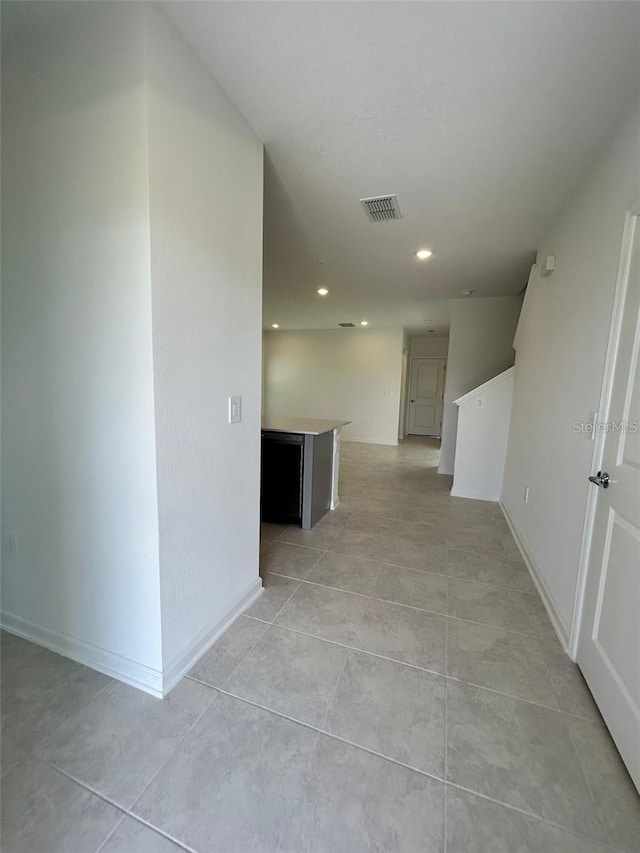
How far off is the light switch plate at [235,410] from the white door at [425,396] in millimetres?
7874

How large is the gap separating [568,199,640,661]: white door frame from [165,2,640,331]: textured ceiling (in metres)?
0.59

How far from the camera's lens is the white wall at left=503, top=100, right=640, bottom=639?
162 cm

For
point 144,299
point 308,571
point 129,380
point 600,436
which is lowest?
point 308,571

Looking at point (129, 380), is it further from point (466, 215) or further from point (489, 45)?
point (466, 215)

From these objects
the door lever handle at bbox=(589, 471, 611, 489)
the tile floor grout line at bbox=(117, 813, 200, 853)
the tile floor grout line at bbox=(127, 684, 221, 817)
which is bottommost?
the tile floor grout line at bbox=(117, 813, 200, 853)

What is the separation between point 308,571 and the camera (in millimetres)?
2383

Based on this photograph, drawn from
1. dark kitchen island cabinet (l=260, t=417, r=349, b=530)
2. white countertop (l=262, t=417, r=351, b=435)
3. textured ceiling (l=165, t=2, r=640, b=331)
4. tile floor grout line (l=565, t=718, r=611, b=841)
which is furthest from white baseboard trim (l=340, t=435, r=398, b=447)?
tile floor grout line (l=565, t=718, r=611, b=841)

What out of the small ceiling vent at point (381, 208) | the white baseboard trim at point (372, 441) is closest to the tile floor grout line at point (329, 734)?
the small ceiling vent at point (381, 208)

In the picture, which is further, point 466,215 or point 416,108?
point 466,215

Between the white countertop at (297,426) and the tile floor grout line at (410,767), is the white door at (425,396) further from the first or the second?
the tile floor grout line at (410,767)

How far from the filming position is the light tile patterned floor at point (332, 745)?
39.1 inches

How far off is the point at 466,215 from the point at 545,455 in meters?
1.81

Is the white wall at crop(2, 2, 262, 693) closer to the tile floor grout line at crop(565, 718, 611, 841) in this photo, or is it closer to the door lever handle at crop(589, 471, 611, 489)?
the tile floor grout line at crop(565, 718, 611, 841)

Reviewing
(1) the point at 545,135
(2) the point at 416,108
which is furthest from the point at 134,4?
(1) the point at 545,135
